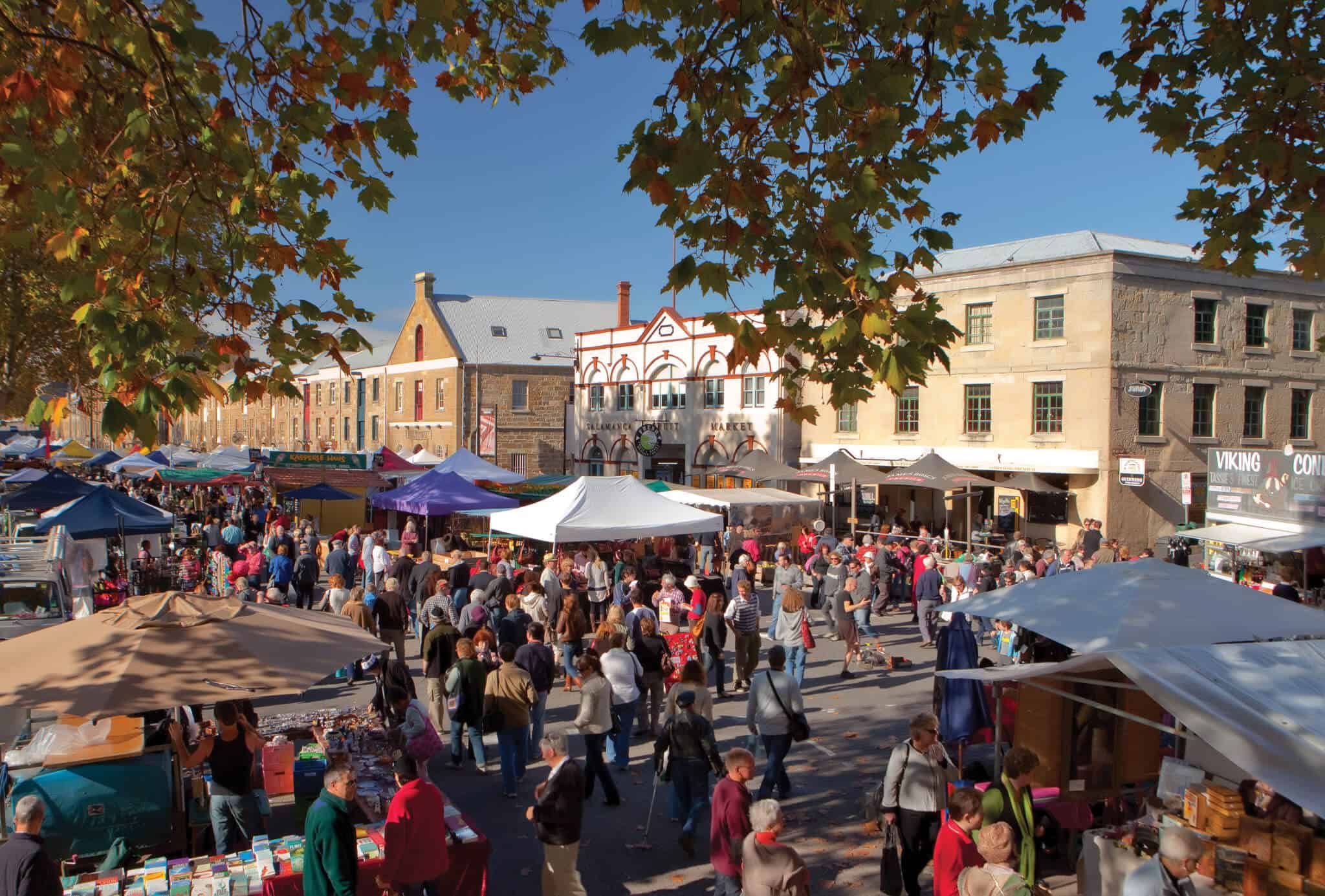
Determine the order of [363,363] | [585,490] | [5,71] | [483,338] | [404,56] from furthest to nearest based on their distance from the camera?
[363,363], [483,338], [585,490], [404,56], [5,71]

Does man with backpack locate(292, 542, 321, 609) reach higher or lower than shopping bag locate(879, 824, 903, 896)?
higher

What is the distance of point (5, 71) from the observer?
17.1 ft

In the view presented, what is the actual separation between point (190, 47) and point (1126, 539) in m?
26.7

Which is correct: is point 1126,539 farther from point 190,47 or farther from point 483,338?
point 483,338

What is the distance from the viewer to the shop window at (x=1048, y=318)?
1067 inches

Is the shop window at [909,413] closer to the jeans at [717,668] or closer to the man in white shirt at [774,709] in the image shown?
the jeans at [717,668]

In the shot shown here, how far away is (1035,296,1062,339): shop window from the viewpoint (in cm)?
2711

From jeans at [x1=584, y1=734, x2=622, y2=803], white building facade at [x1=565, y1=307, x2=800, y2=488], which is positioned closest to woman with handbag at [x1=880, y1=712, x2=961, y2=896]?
jeans at [x1=584, y1=734, x2=622, y2=803]

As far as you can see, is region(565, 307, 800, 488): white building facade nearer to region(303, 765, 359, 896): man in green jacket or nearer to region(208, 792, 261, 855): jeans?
region(208, 792, 261, 855): jeans

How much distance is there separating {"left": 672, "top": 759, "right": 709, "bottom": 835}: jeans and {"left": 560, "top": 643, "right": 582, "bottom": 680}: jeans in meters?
4.59

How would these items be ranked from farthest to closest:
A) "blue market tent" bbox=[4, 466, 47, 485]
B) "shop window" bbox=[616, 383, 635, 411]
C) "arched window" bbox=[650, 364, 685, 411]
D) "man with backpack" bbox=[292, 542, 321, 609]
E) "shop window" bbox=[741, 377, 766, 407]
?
"shop window" bbox=[616, 383, 635, 411] < "arched window" bbox=[650, 364, 685, 411] < "shop window" bbox=[741, 377, 766, 407] < "blue market tent" bbox=[4, 466, 47, 485] < "man with backpack" bbox=[292, 542, 321, 609]

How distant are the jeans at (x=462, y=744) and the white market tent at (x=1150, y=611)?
5141 millimetres

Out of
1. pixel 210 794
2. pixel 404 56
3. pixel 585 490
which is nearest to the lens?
pixel 404 56

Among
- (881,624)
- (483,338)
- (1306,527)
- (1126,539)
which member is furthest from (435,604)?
(483,338)
